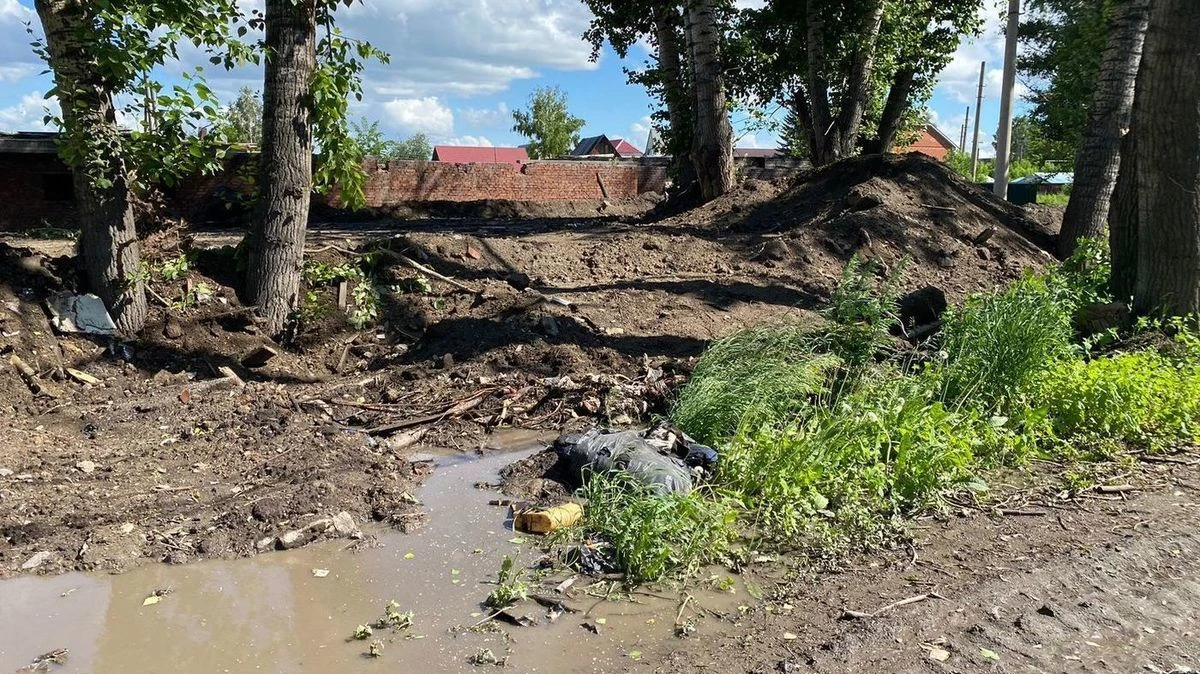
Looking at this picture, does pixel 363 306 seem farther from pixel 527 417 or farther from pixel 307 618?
pixel 307 618

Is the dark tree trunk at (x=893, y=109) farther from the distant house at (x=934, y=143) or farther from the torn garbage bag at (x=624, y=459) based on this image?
the distant house at (x=934, y=143)

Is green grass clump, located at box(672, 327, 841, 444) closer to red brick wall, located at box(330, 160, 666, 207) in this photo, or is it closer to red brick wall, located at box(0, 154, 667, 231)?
red brick wall, located at box(0, 154, 667, 231)

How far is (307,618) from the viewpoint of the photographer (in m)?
4.41

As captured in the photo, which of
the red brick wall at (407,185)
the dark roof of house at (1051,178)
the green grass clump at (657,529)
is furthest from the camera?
the dark roof of house at (1051,178)

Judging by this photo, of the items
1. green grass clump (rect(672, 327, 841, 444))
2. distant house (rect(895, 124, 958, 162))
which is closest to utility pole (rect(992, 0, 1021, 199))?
green grass clump (rect(672, 327, 841, 444))

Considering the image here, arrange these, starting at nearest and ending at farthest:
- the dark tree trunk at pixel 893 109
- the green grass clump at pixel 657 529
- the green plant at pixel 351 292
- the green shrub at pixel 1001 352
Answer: the green grass clump at pixel 657 529
the green shrub at pixel 1001 352
the green plant at pixel 351 292
the dark tree trunk at pixel 893 109

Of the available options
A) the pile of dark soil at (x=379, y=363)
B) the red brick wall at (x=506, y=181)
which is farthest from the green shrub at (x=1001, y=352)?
the red brick wall at (x=506, y=181)

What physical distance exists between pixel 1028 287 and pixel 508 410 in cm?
494

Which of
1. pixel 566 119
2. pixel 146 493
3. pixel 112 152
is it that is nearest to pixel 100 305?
pixel 112 152

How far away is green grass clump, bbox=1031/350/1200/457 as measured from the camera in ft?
20.5

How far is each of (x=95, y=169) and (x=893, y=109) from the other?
57.6ft

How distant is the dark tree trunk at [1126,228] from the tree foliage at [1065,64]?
4.38m

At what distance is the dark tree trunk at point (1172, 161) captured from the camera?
7.72 metres

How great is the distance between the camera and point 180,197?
20.0 m
